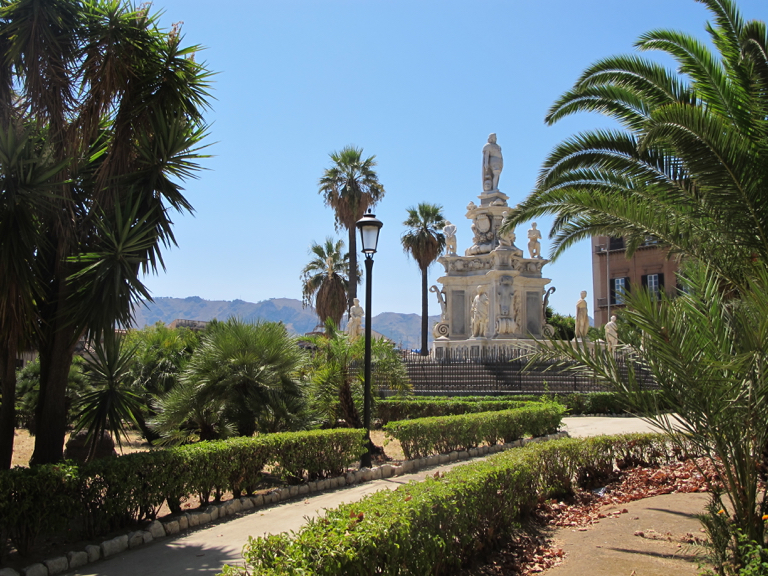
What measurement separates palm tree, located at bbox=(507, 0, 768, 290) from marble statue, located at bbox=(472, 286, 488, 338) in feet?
61.3

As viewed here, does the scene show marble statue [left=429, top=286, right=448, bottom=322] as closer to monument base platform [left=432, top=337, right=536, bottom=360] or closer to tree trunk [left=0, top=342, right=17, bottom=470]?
monument base platform [left=432, top=337, right=536, bottom=360]

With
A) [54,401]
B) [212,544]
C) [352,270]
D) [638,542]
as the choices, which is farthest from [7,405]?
[352,270]

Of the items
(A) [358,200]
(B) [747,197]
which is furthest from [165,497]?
(A) [358,200]

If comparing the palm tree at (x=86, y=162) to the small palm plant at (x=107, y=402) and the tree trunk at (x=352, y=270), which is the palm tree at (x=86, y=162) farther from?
the tree trunk at (x=352, y=270)

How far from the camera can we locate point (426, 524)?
5430 mm

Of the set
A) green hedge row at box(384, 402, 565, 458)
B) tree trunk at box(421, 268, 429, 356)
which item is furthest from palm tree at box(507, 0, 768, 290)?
tree trunk at box(421, 268, 429, 356)

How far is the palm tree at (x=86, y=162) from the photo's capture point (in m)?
7.58

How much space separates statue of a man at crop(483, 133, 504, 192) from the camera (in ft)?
113

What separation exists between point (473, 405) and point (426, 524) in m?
12.5

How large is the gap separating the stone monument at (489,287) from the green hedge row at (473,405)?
24.5 ft

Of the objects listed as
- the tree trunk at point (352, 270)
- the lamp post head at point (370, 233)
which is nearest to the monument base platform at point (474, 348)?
the tree trunk at point (352, 270)

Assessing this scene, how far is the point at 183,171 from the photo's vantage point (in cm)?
888

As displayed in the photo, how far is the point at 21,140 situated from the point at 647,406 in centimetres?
711

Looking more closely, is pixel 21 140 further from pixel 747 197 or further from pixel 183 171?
pixel 747 197
